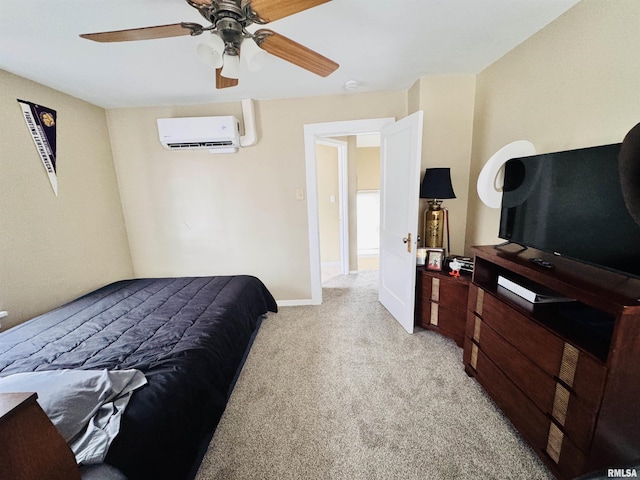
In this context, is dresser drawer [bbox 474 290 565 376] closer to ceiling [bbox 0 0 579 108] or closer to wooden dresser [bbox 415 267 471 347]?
wooden dresser [bbox 415 267 471 347]

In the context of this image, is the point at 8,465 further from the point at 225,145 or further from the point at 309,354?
the point at 225,145

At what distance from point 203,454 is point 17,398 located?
1.00 metres

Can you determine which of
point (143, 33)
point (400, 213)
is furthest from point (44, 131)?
point (400, 213)

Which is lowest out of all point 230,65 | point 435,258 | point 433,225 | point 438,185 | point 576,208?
point 435,258

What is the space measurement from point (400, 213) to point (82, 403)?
7.49 feet

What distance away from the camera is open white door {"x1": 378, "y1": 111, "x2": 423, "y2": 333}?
2014 mm

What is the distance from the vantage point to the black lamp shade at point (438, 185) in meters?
2.06

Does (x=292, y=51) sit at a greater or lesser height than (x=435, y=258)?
greater

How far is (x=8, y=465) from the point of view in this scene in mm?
578

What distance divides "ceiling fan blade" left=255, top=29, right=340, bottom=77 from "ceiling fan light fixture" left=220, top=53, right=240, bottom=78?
0.47 feet

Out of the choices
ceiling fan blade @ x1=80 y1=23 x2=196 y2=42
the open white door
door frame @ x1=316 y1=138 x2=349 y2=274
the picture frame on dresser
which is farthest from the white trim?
ceiling fan blade @ x1=80 y1=23 x2=196 y2=42

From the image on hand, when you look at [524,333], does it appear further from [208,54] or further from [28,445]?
[208,54]

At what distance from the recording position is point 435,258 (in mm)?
2178

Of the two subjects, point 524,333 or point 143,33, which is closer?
point 143,33
